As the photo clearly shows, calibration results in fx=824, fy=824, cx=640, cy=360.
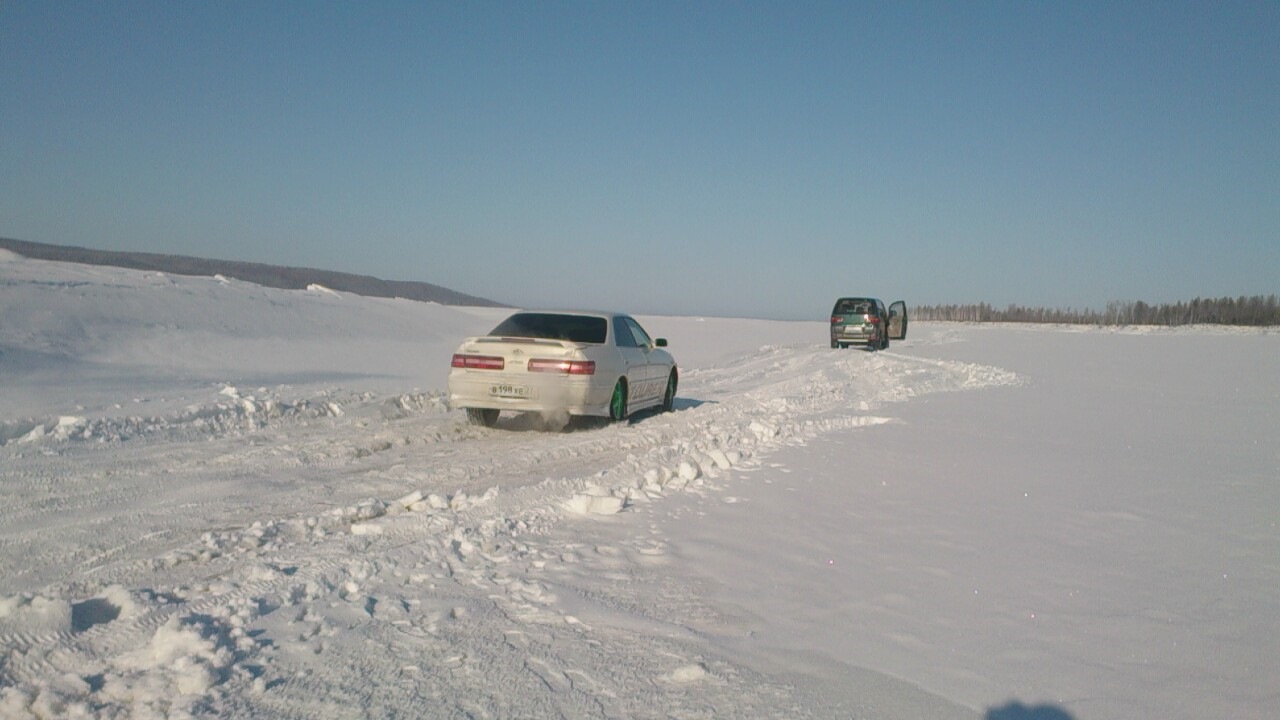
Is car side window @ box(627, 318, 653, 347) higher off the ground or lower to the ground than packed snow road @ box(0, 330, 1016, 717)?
higher

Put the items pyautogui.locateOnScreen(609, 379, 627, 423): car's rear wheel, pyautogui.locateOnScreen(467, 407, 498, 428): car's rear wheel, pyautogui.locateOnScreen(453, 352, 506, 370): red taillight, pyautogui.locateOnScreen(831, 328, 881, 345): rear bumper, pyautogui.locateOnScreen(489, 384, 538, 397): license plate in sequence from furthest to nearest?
pyautogui.locateOnScreen(831, 328, 881, 345): rear bumper, pyautogui.locateOnScreen(609, 379, 627, 423): car's rear wheel, pyautogui.locateOnScreen(467, 407, 498, 428): car's rear wheel, pyautogui.locateOnScreen(453, 352, 506, 370): red taillight, pyautogui.locateOnScreen(489, 384, 538, 397): license plate

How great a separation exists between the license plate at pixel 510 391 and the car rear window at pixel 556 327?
30.6 inches

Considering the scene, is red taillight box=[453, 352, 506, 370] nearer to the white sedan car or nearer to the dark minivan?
the white sedan car

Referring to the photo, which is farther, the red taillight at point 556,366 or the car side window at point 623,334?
the car side window at point 623,334

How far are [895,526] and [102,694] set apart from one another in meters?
4.25

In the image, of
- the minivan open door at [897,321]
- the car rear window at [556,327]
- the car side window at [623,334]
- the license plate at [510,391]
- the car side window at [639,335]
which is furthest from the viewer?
the minivan open door at [897,321]

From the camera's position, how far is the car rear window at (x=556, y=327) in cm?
1014

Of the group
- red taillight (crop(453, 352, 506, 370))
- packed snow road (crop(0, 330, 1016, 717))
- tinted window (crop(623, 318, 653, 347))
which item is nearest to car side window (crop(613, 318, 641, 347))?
tinted window (crop(623, 318, 653, 347))

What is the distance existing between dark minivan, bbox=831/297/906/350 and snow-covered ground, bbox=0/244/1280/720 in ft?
63.0

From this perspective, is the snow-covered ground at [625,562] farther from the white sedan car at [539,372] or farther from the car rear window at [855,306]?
the car rear window at [855,306]

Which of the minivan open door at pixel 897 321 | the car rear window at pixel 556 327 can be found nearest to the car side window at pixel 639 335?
the car rear window at pixel 556 327

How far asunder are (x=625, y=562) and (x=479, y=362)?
552 cm

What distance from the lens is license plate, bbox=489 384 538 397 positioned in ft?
30.8

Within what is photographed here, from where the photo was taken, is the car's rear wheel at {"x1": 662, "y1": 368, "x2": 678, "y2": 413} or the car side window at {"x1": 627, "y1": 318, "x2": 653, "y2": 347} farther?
the car's rear wheel at {"x1": 662, "y1": 368, "x2": 678, "y2": 413}
